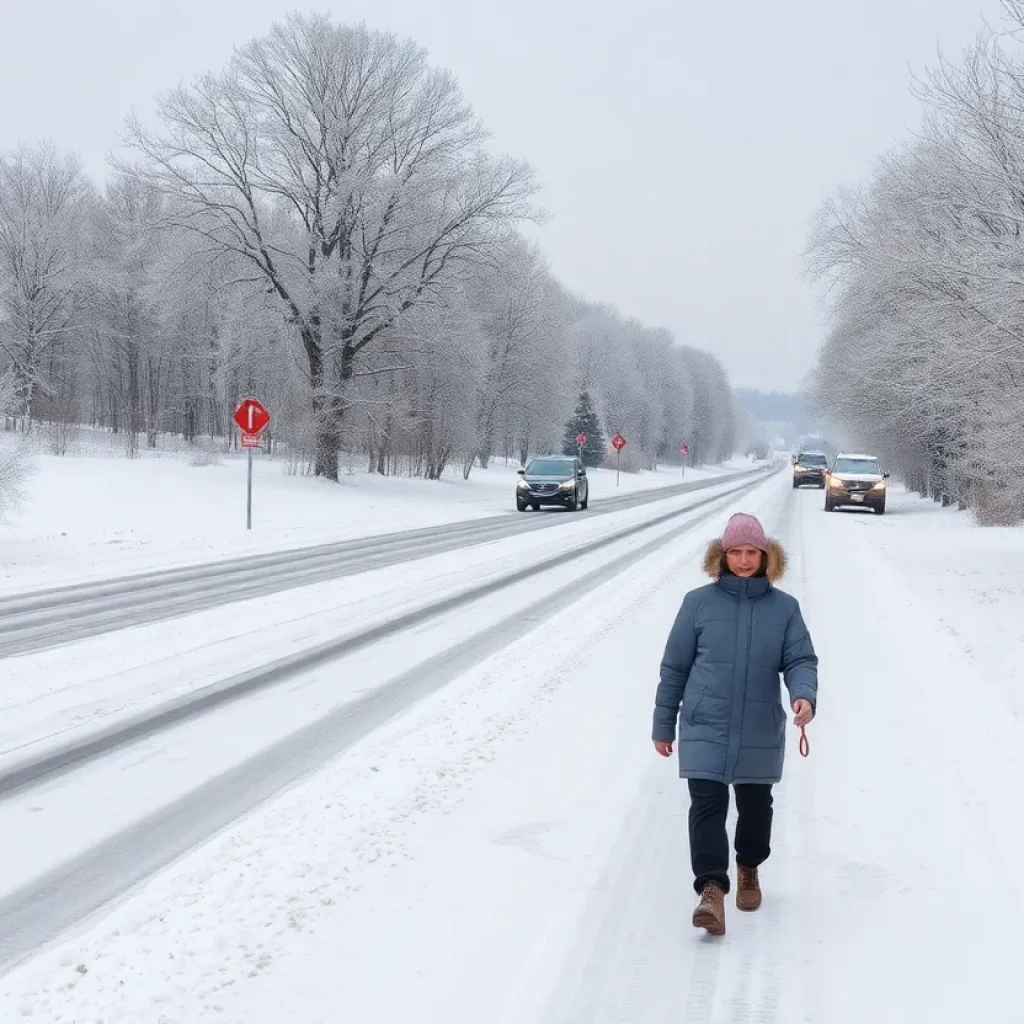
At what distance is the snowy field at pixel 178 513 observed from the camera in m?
18.8

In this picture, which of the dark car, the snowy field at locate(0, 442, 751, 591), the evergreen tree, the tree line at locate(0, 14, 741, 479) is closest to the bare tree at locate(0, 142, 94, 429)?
the tree line at locate(0, 14, 741, 479)

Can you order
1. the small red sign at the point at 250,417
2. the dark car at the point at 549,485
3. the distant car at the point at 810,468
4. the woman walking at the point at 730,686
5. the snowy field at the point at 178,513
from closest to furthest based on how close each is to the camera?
the woman walking at the point at 730,686, the snowy field at the point at 178,513, the small red sign at the point at 250,417, the dark car at the point at 549,485, the distant car at the point at 810,468

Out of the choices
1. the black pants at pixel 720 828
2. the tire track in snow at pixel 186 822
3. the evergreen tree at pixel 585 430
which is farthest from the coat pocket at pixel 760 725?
the evergreen tree at pixel 585 430

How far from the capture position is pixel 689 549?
21.0 metres

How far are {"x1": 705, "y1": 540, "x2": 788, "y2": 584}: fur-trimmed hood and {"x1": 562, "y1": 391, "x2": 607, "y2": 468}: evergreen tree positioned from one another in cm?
7915

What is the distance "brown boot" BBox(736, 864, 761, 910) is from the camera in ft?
15.5

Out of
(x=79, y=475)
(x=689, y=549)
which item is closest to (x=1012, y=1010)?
(x=689, y=549)

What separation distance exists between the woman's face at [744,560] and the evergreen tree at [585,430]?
260 feet

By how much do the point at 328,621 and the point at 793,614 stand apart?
7944 mm

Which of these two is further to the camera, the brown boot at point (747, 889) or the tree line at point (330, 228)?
the tree line at point (330, 228)

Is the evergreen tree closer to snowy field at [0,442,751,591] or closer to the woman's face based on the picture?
snowy field at [0,442,751,591]

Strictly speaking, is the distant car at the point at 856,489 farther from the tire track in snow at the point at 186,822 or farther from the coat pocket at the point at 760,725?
the coat pocket at the point at 760,725

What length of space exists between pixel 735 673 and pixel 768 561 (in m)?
0.46

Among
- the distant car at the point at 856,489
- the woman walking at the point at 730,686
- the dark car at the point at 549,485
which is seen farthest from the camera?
the distant car at the point at 856,489
